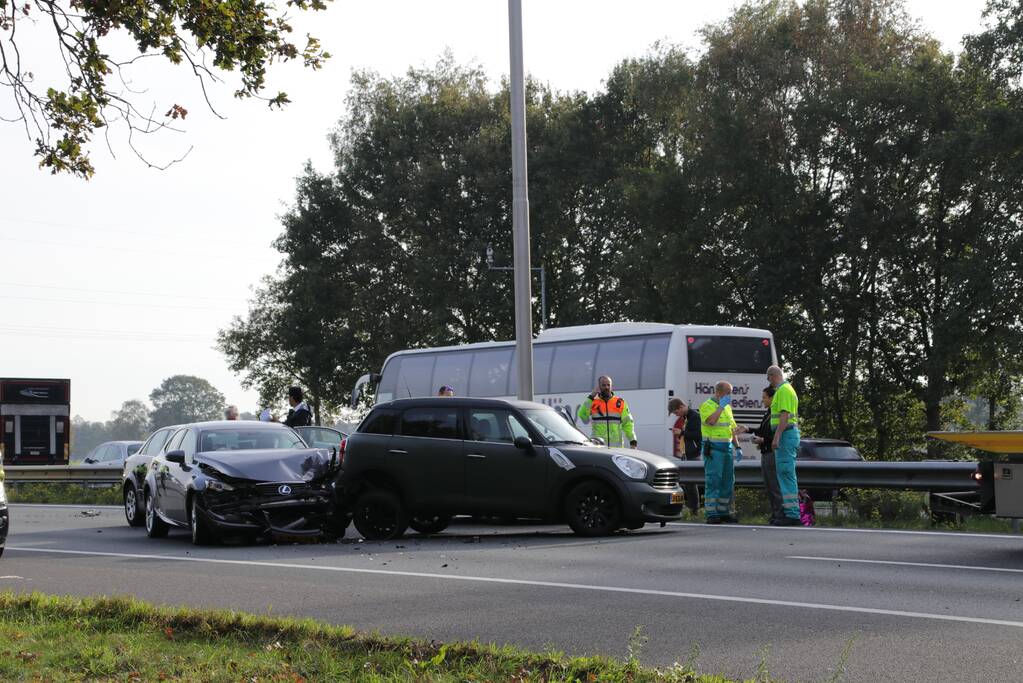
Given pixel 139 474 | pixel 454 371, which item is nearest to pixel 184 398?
pixel 454 371

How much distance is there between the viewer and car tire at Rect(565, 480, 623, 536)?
1573cm

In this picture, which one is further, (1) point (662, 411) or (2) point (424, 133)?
(2) point (424, 133)

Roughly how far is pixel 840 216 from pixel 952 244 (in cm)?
320

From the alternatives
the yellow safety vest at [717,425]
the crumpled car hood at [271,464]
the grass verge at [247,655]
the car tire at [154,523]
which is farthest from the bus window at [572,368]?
the grass verge at [247,655]

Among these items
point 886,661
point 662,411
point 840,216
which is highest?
point 840,216

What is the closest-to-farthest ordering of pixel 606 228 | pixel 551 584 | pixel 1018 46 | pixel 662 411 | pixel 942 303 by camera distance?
pixel 551 584, pixel 662 411, pixel 1018 46, pixel 942 303, pixel 606 228

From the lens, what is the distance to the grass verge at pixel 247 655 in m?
6.97

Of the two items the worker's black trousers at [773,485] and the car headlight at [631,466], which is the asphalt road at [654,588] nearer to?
the car headlight at [631,466]

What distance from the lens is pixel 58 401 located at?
140 ft

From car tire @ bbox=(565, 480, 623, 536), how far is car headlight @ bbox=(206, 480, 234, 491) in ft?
12.1

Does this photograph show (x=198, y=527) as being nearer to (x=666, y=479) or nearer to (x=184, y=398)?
(x=666, y=479)

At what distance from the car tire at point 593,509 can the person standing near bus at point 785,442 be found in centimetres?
260

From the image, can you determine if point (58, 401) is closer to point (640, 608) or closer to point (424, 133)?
point (424, 133)

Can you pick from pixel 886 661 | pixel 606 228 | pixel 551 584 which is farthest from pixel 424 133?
pixel 886 661
